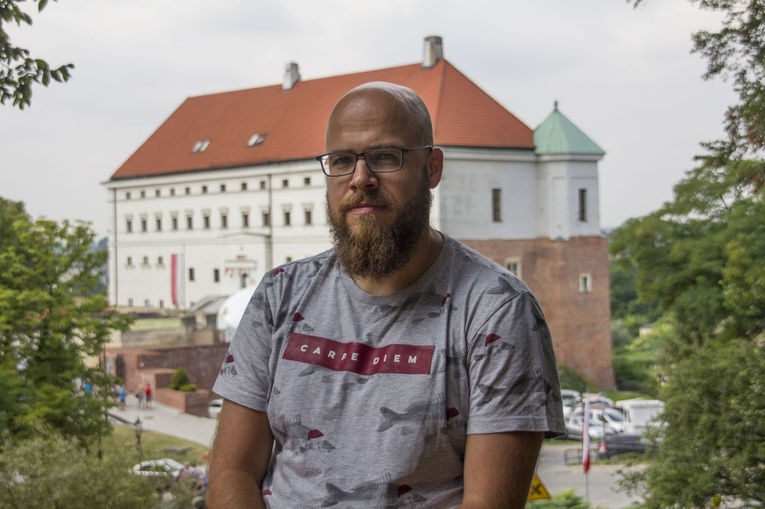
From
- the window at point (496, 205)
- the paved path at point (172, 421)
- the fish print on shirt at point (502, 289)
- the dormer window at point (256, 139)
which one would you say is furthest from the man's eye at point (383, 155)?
the dormer window at point (256, 139)

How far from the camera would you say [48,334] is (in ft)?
63.2

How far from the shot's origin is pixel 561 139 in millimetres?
50344

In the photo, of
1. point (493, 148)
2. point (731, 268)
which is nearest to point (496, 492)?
point (731, 268)

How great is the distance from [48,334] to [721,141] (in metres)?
13.4

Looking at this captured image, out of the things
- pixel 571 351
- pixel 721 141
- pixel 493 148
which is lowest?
pixel 571 351

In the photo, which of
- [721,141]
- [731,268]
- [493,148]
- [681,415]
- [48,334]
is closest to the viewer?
[721,141]

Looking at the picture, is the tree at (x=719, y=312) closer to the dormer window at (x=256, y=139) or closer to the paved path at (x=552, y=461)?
the paved path at (x=552, y=461)

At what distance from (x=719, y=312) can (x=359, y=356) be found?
25.0 metres

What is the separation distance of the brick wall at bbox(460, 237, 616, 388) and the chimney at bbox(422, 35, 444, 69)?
9.52m

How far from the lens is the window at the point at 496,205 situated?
4969cm

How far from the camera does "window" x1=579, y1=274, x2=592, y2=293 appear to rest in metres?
50.8

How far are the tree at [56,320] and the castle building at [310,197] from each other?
2391 centimetres

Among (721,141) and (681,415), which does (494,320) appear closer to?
(721,141)

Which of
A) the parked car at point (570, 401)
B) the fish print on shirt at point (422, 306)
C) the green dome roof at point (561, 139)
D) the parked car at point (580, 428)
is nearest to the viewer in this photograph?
the fish print on shirt at point (422, 306)
